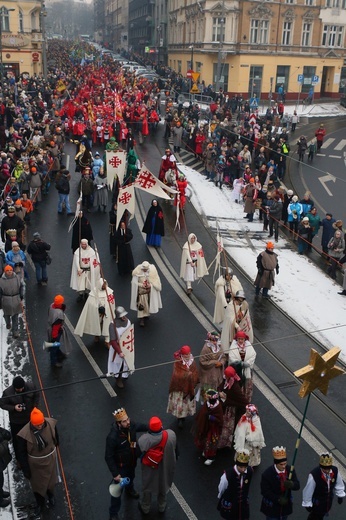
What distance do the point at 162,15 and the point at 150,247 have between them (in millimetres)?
63340

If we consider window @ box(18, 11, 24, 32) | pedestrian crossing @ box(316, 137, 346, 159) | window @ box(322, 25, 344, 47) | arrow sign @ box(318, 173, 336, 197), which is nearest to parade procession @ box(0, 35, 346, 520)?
arrow sign @ box(318, 173, 336, 197)

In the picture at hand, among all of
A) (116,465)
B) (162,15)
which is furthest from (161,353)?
(162,15)

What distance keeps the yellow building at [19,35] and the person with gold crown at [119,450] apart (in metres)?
51.6

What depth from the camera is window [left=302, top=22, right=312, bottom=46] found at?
157ft

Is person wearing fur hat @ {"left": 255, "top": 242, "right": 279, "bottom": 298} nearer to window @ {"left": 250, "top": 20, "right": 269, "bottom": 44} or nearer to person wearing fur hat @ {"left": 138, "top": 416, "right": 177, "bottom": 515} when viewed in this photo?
person wearing fur hat @ {"left": 138, "top": 416, "right": 177, "bottom": 515}

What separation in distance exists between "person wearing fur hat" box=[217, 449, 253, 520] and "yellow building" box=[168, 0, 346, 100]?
41.6 metres

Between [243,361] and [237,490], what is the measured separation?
2.30 m

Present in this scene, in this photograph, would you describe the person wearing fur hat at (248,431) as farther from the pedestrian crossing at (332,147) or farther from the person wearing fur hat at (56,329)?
the pedestrian crossing at (332,147)

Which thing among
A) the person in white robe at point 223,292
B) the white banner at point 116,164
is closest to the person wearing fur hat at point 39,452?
the person in white robe at point 223,292

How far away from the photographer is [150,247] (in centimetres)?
1584

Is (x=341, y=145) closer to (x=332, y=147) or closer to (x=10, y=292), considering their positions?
(x=332, y=147)

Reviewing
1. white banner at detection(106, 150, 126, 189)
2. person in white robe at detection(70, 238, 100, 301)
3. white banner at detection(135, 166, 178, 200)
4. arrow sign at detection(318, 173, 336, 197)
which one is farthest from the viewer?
arrow sign at detection(318, 173, 336, 197)

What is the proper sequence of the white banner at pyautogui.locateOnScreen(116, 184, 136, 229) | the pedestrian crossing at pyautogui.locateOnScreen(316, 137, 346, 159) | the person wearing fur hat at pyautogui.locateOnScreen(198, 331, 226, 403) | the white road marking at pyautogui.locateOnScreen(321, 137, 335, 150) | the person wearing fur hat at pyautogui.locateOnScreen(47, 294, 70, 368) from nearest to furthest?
1. the person wearing fur hat at pyautogui.locateOnScreen(198, 331, 226, 403)
2. the person wearing fur hat at pyautogui.locateOnScreen(47, 294, 70, 368)
3. the white banner at pyautogui.locateOnScreen(116, 184, 136, 229)
4. the pedestrian crossing at pyautogui.locateOnScreen(316, 137, 346, 159)
5. the white road marking at pyautogui.locateOnScreen(321, 137, 335, 150)

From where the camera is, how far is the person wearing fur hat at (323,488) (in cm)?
630
